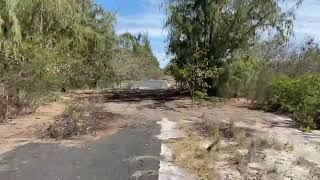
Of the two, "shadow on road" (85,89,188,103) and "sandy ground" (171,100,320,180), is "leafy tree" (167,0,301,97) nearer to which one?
"shadow on road" (85,89,188,103)

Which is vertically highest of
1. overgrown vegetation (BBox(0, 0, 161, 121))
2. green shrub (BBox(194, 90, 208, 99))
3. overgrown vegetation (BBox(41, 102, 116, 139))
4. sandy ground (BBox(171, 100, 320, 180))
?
overgrown vegetation (BBox(0, 0, 161, 121))

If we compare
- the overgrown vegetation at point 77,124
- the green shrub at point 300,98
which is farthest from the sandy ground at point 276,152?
the overgrown vegetation at point 77,124

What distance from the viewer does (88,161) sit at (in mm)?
11000

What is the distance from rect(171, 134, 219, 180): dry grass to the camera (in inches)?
404

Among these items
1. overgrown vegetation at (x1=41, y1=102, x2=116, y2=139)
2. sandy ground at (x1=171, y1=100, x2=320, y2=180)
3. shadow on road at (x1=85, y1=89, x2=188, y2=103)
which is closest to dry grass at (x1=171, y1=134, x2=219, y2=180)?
sandy ground at (x1=171, y1=100, x2=320, y2=180)

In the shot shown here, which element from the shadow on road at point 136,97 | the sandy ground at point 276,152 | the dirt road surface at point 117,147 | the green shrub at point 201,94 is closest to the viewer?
the dirt road surface at point 117,147

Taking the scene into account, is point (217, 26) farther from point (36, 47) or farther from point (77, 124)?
point (77, 124)

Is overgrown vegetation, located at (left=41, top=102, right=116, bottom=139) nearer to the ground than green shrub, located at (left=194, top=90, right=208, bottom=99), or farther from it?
nearer to the ground

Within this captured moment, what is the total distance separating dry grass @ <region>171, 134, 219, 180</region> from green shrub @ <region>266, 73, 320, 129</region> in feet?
24.0

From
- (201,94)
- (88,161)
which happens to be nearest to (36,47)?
(201,94)

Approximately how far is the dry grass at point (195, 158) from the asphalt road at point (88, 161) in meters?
0.53

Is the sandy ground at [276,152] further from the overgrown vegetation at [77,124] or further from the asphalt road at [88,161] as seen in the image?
the overgrown vegetation at [77,124]

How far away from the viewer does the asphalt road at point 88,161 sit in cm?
955

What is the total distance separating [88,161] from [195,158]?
7.74ft
